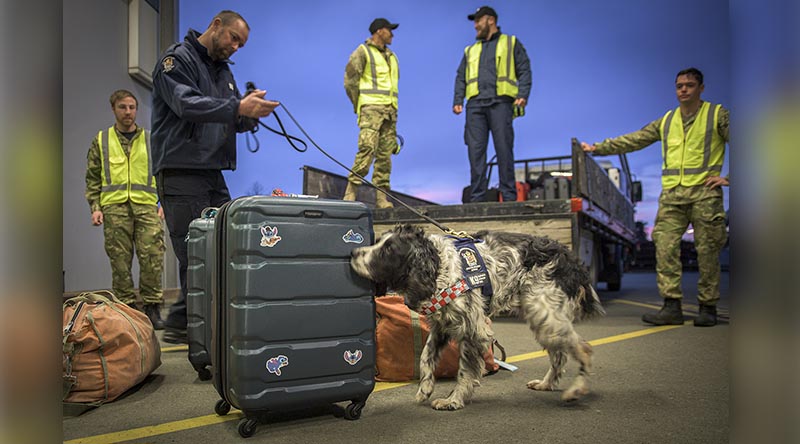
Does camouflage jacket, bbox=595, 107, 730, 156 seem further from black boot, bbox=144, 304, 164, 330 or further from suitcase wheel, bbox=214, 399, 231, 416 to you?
black boot, bbox=144, 304, 164, 330

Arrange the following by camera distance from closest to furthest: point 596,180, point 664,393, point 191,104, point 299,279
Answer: point 299,279, point 664,393, point 191,104, point 596,180

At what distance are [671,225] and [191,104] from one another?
4667mm

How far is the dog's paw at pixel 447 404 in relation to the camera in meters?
2.67

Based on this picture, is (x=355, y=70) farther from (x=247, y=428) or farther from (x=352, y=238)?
(x=247, y=428)

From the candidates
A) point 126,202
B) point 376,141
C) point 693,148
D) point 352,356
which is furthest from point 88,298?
point 693,148

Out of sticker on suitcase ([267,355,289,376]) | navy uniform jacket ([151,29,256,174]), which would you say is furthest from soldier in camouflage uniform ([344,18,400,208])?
sticker on suitcase ([267,355,289,376])

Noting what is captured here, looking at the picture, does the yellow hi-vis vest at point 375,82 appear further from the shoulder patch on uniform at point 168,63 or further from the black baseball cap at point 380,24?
the shoulder patch on uniform at point 168,63

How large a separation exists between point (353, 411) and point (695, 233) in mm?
4320

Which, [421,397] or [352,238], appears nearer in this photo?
[352,238]

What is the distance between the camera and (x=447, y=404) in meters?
2.67

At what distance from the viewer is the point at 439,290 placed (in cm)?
265
